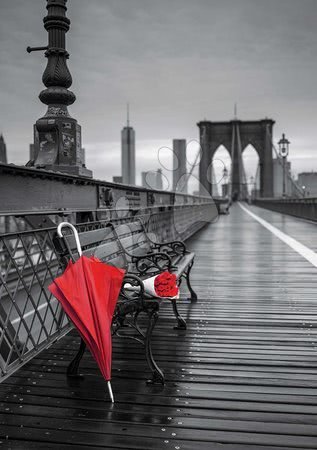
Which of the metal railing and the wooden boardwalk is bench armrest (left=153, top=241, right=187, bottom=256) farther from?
the wooden boardwalk

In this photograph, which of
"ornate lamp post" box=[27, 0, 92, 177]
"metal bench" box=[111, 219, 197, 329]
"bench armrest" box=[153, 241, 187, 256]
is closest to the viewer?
"metal bench" box=[111, 219, 197, 329]

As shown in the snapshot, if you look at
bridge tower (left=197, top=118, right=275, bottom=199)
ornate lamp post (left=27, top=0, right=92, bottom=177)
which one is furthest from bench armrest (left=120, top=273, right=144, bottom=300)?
bridge tower (left=197, top=118, right=275, bottom=199)

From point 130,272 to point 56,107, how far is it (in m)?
3.31

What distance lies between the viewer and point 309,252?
10.9 metres

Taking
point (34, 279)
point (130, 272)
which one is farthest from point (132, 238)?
point (130, 272)

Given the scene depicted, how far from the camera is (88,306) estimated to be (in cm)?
308

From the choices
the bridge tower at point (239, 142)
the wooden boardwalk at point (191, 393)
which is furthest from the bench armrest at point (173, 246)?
the bridge tower at point (239, 142)

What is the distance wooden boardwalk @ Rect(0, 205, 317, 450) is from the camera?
260cm

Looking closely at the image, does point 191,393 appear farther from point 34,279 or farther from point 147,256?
point 34,279

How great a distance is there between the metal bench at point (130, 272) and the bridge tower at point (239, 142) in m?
77.5

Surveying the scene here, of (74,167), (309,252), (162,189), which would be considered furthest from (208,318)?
(162,189)

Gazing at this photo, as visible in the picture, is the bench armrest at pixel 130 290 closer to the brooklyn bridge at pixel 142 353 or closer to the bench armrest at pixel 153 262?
the brooklyn bridge at pixel 142 353

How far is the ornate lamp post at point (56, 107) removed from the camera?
662 centimetres

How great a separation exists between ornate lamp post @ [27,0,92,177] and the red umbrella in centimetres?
373
